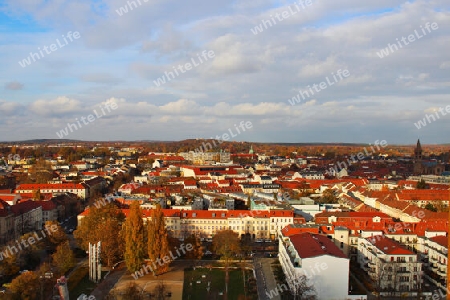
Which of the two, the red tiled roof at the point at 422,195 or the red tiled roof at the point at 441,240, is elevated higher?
the red tiled roof at the point at 422,195

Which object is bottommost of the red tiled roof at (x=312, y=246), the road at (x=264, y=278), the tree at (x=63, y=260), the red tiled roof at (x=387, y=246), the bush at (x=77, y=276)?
the road at (x=264, y=278)

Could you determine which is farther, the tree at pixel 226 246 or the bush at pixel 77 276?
the tree at pixel 226 246

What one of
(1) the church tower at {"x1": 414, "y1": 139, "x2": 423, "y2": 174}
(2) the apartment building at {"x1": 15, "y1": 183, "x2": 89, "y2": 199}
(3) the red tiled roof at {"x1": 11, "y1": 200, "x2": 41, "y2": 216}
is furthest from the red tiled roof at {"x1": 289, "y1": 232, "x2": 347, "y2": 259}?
(1) the church tower at {"x1": 414, "y1": 139, "x2": 423, "y2": 174}

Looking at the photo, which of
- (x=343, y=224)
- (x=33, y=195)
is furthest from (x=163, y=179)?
(x=343, y=224)

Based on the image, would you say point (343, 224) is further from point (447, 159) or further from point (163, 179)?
point (447, 159)

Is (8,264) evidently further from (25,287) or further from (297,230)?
(297,230)

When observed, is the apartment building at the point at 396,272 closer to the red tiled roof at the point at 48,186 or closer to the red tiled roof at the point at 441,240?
the red tiled roof at the point at 441,240

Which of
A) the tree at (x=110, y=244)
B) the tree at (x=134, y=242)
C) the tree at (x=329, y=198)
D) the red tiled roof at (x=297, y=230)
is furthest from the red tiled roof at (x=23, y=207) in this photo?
the tree at (x=329, y=198)

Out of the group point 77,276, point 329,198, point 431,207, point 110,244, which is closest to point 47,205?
point 110,244
